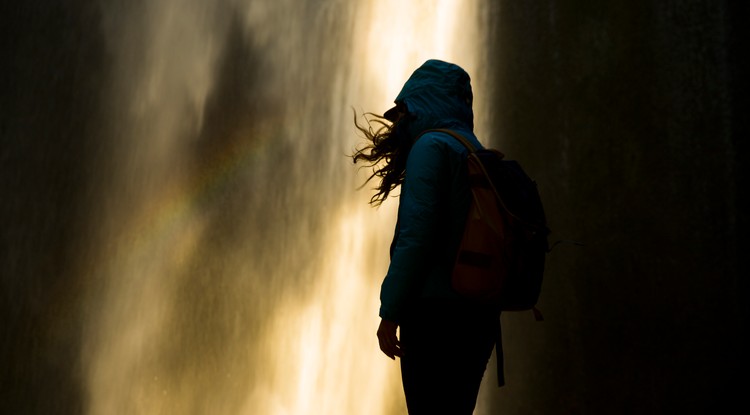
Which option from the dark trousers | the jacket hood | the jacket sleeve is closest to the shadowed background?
the jacket hood

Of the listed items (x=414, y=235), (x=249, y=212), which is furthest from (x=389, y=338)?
(x=249, y=212)

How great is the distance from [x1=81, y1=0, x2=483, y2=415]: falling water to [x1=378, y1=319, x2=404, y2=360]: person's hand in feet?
5.92

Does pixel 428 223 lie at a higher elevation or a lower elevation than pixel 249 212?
higher

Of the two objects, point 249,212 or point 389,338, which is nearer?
point 389,338

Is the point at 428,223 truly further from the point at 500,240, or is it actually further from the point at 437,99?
the point at 437,99

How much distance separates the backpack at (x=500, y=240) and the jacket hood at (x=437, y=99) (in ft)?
0.70

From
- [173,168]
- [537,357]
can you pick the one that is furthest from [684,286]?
[173,168]

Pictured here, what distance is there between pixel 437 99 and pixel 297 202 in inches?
93.8

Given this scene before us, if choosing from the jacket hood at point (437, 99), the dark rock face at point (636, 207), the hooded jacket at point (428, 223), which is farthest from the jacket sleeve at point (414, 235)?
the dark rock face at point (636, 207)

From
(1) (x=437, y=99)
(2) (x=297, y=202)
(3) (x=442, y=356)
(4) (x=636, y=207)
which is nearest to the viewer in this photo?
(3) (x=442, y=356)

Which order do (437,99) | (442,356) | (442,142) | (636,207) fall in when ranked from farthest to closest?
(636,207) < (437,99) < (442,142) < (442,356)

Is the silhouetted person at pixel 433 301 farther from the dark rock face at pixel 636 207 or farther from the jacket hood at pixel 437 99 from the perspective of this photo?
the dark rock face at pixel 636 207

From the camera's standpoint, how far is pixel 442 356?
1762 mm

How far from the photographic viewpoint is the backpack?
5.74 ft
